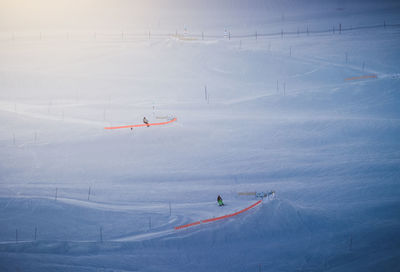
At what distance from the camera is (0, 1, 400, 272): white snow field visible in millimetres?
10914

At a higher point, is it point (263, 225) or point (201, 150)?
point (201, 150)

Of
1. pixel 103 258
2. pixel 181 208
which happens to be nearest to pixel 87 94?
pixel 181 208

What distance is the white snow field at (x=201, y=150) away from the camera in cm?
1091

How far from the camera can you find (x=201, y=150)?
16.4m

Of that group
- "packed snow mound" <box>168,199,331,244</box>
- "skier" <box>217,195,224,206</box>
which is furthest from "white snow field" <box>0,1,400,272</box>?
"skier" <box>217,195,224,206</box>

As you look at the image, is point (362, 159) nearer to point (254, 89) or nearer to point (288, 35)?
point (254, 89)

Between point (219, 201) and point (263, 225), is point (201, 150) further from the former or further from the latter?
point (263, 225)

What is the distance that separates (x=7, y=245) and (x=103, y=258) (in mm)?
2538

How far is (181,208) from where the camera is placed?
12.6 meters

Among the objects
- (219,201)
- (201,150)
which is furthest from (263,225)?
(201,150)

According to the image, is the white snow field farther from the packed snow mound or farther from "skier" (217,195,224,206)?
"skier" (217,195,224,206)

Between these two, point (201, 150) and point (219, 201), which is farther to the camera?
point (201, 150)

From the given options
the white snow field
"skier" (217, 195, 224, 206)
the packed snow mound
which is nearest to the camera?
the white snow field

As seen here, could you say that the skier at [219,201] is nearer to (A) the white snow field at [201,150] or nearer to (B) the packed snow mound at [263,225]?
(A) the white snow field at [201,150]
